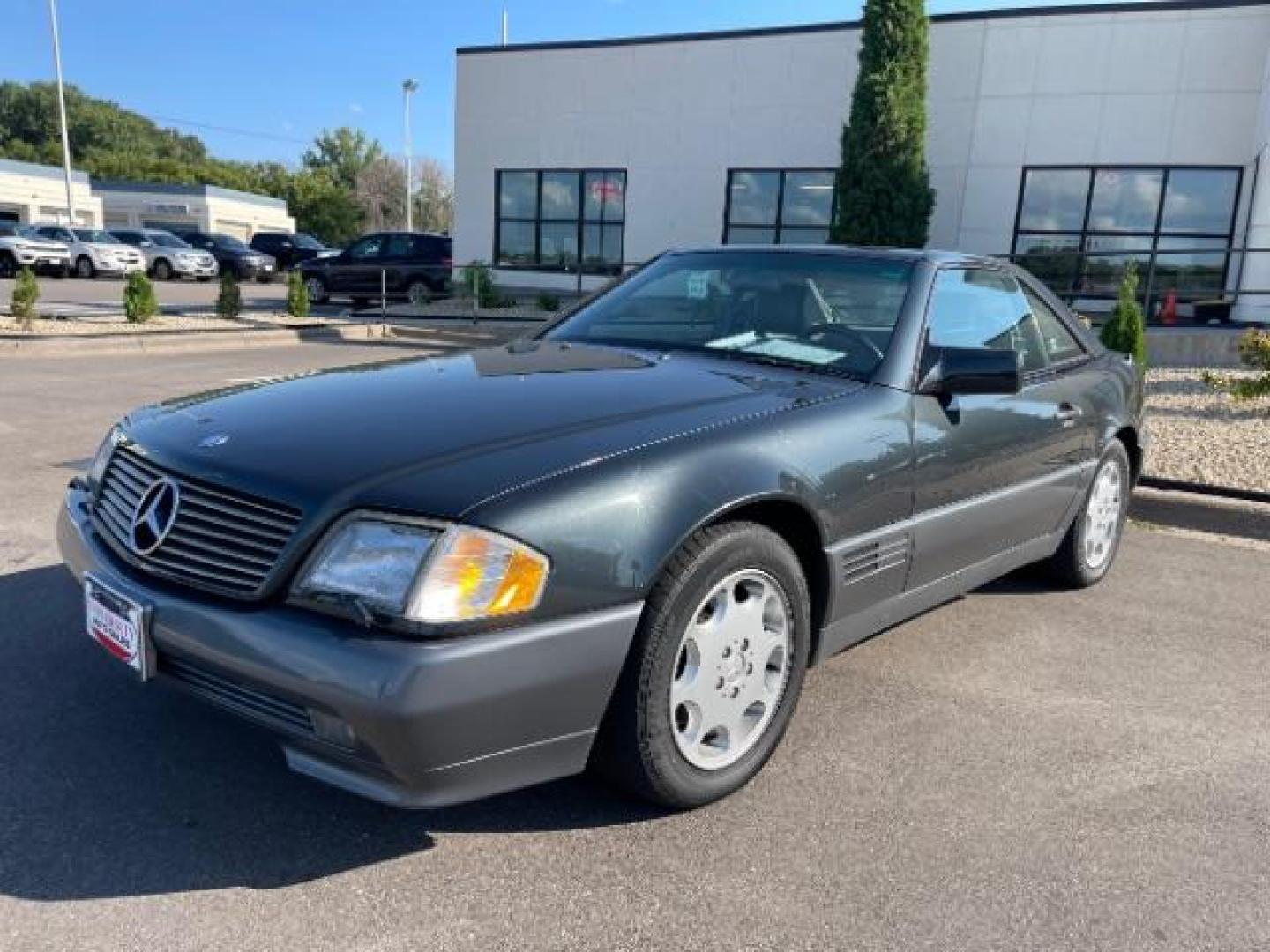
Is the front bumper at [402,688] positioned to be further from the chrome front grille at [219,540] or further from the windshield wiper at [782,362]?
the windshield wiper at [782,362]

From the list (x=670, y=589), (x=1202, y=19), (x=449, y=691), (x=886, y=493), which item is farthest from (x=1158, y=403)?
(x=1202, y=19)

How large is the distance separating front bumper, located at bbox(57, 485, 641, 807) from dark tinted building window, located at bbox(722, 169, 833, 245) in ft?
56.8

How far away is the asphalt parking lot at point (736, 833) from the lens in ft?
7.18

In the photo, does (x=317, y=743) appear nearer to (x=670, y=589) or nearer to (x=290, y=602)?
(x=290, y=602)

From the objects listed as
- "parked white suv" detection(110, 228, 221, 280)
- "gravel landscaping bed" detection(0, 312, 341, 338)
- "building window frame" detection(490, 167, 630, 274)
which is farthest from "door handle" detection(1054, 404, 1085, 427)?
"parked white suv" detection(110, 228, 221, 280)

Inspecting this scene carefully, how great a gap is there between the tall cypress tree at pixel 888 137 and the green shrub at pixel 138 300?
34.3 ft

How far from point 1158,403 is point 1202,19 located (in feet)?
32.7

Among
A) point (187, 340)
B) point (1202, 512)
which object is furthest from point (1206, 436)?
point (187, 340)

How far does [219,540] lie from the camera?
2.31 meters

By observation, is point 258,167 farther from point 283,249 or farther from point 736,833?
point 736,833

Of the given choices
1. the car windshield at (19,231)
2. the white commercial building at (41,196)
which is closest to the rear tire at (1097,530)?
the car windshield at (19,231)

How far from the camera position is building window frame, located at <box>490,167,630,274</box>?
20.4m

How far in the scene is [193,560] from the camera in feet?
7.64

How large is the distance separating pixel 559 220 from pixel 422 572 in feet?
66.1
